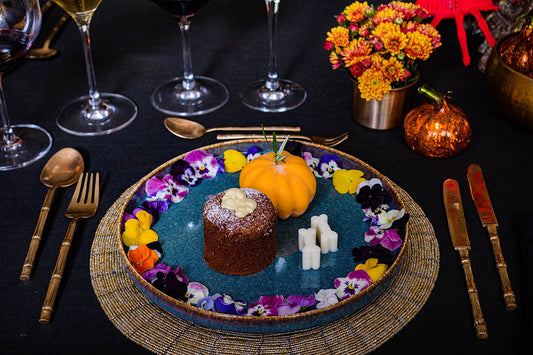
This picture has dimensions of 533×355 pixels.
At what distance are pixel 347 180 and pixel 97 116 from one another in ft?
2.06

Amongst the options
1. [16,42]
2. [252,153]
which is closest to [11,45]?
[16,42]

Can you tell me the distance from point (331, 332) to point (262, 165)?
1.04ft

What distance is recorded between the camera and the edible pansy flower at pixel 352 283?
2.83 feet

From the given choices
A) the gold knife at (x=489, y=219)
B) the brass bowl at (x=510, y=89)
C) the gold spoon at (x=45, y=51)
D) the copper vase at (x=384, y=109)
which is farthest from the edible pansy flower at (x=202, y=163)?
the gold spoon at (x=45, y=51)

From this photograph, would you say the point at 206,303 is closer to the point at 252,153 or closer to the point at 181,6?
the point at 252,153

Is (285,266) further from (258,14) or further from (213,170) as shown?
(258,14)

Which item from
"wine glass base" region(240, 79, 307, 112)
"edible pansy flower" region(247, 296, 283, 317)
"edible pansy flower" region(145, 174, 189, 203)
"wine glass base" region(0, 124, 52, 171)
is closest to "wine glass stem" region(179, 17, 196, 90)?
"wine glass base" region(240, 79, 307, 112)

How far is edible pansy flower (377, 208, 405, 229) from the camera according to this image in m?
0.97

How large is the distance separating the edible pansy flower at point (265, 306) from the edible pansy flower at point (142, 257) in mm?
170

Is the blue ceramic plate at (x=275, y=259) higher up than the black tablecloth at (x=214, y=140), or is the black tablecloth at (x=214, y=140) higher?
the blue ceramic plate at (x=275, y=259)

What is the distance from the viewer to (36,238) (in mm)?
1014

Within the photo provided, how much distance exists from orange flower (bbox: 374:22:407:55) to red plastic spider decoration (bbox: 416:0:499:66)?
1.40 ft

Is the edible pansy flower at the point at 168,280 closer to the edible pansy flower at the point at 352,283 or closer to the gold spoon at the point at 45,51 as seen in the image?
the edible pansy flower at the point at 352,283

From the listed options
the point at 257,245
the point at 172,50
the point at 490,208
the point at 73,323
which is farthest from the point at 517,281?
the point at 172,50
